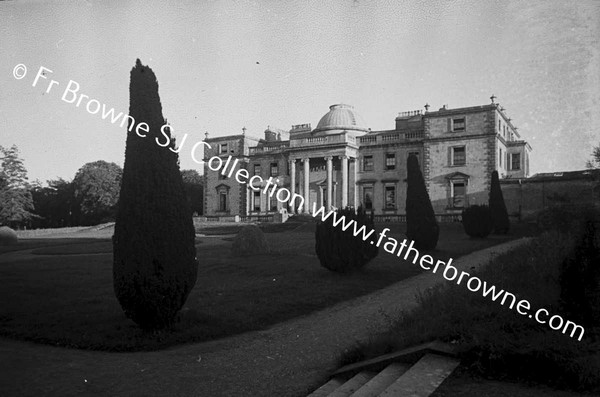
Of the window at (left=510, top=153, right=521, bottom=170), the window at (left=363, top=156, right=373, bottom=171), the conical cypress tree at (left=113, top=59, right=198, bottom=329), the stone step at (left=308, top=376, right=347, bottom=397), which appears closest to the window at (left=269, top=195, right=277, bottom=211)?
the window at (left=363, top=156, right=373, bottom=171)

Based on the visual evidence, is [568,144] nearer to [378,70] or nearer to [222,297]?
[378,70]

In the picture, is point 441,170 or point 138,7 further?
point 441,170

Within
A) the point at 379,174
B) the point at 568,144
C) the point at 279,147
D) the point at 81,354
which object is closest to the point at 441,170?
the point at 379,174

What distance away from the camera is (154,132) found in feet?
23.7

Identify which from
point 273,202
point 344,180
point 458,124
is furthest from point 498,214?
point 273,202

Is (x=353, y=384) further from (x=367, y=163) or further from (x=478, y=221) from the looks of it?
(x=367, y=163)

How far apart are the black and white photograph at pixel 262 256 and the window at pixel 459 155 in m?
16.7

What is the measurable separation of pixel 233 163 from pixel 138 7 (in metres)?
20.4

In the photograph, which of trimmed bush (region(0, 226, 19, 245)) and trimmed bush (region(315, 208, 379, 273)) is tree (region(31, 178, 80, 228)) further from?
trimmed bush (region(315, 208, 379, 273))

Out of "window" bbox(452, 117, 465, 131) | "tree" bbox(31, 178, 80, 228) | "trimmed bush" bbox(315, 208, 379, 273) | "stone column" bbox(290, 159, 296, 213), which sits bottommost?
"trimmed bush" bbox(315, 208, 379, 273)

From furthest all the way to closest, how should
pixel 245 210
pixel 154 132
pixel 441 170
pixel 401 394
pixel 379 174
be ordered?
pixel 379 174
pixel 441 170
pixel 245 210
pixel 154 132
pixel 401 394

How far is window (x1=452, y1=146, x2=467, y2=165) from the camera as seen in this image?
3115 cm

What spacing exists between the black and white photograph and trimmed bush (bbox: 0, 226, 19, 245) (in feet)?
0.18

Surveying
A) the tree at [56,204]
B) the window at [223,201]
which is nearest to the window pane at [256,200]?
the window at [223,201]
